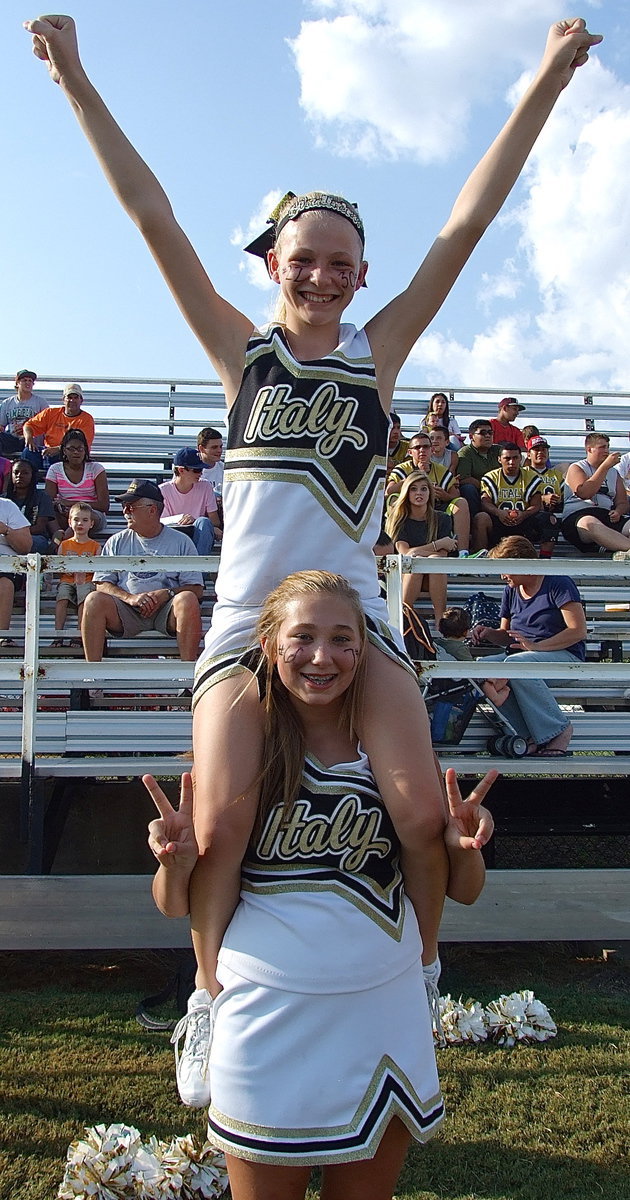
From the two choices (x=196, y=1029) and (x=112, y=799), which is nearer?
(x=196, y=1029)

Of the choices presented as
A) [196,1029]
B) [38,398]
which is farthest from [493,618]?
[38,398]

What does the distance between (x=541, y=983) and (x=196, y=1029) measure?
331 cm

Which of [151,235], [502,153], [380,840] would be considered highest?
[502,153]

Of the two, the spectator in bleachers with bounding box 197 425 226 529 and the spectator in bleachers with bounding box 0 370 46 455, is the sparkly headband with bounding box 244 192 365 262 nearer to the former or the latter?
the spectator in bleachers with bounding box 197 425 226 529

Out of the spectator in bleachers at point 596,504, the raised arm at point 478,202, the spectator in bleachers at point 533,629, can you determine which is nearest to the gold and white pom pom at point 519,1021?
the spectator in bleachers at point 533,629

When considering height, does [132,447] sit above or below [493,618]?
above

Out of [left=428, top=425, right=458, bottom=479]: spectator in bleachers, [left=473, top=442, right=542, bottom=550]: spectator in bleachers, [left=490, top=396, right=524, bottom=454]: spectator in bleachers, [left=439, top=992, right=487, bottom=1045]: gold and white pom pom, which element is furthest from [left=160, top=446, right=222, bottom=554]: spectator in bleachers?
[left=439, top=992, right=487, bottom=1045]: gold and white pom pom

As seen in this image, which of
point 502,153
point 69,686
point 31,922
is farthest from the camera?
point 69,686

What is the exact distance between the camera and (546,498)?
8.50 metres

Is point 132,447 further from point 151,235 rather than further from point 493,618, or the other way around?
point 151,235

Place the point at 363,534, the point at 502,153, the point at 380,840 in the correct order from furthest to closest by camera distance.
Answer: the point at 502,153, the point at 363,534, the point at 380,840

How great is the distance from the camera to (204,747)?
6.60 feet

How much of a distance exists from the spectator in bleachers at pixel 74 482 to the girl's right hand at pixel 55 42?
243 inches

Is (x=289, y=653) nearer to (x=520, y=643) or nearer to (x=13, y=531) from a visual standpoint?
(x=520, y=643)
